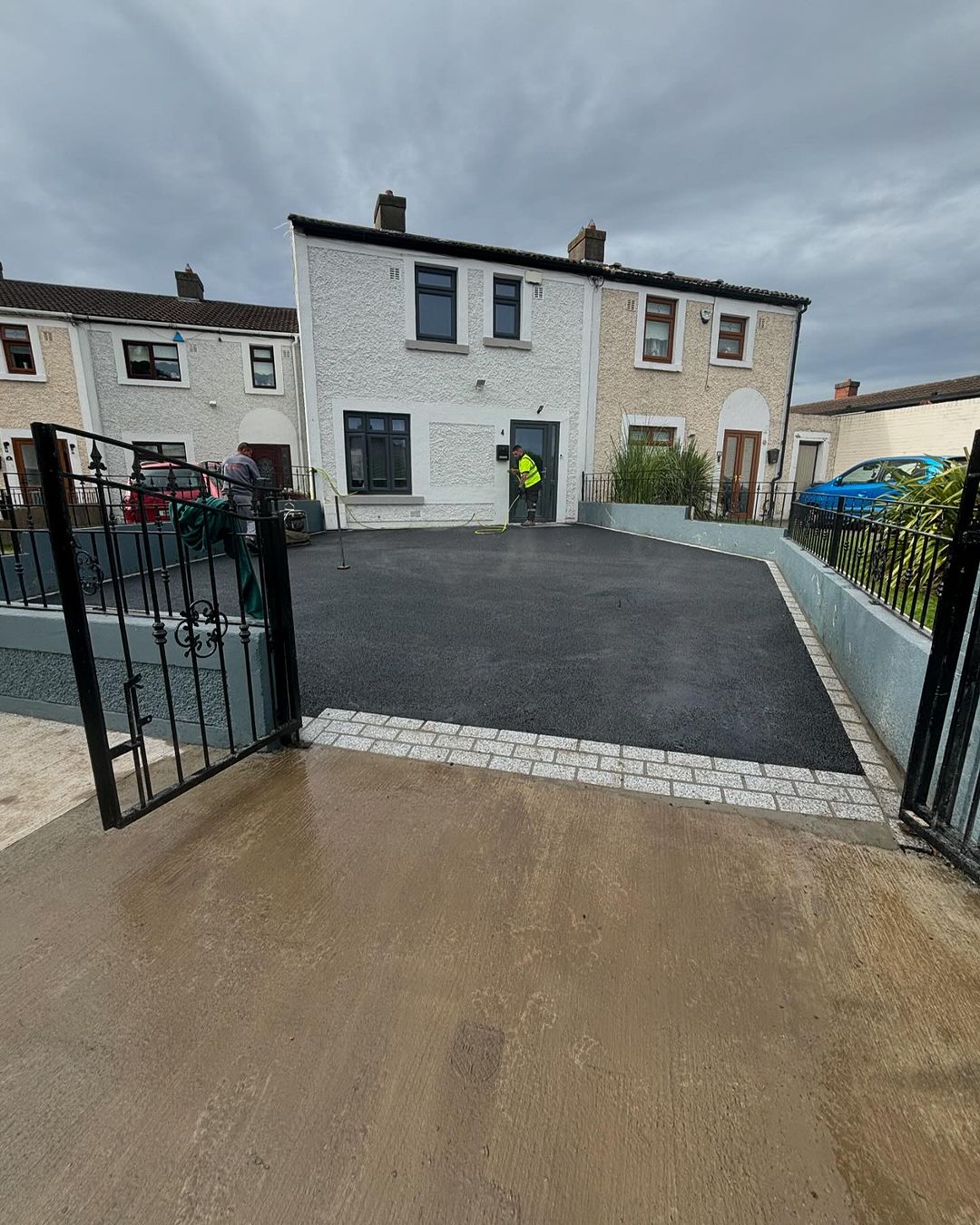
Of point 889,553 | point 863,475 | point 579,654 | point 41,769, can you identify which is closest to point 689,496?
point 863,475

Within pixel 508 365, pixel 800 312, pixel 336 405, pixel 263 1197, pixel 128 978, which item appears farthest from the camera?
pixel 800 312

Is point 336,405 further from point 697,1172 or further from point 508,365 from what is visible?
point 697,1172

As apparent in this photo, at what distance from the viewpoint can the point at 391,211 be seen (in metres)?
12.5

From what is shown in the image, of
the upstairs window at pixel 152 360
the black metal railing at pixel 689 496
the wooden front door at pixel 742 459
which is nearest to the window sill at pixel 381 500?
the black metal railing at pixel 689 496

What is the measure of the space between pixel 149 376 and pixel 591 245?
44.6 ft

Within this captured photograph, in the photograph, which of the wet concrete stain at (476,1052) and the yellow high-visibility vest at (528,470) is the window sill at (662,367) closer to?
the yellow high-visibility vest at (528,470)

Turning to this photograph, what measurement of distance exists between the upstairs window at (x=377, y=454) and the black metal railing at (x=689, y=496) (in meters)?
4.73

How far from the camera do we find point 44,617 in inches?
131

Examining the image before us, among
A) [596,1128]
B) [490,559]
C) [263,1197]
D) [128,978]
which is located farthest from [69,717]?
[490,559]

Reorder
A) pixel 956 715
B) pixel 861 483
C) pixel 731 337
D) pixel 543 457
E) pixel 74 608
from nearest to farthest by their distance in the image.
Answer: pixel 74 608
pixel 956 715
pixel 861 483
pixel 543 457
pixel 731 337

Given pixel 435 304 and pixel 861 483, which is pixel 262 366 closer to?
→ pixel 435 304

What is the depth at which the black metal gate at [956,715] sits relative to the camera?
207cm

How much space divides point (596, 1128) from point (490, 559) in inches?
306

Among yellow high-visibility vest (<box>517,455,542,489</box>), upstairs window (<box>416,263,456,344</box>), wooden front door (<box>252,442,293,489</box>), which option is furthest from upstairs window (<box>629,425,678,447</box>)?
wooden front door (<box>252,442,293,489</box>)
